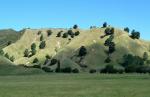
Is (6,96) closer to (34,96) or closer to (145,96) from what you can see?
(34,96)

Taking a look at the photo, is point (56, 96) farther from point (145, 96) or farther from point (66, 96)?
point (145, 96)

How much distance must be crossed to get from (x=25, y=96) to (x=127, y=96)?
48.6 ft

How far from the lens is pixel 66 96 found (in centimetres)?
7275

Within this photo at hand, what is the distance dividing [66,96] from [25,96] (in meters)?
6.06

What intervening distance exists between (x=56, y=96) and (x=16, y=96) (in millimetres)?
5932

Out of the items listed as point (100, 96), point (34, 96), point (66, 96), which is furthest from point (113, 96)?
point (34, 96)

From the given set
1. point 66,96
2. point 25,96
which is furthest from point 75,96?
point 25,96

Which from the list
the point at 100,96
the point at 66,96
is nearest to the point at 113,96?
the point at 100,96

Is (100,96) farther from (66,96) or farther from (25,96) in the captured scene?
(25,96)

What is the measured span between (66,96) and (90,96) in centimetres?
362

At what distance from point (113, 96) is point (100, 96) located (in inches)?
83.5

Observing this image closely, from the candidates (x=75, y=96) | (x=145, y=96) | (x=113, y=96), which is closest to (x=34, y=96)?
(x=75, y=96)

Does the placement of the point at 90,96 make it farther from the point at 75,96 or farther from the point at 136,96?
the point at 136,96

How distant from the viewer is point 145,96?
70562mm
